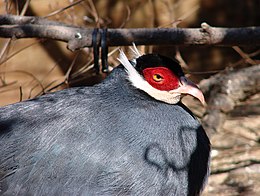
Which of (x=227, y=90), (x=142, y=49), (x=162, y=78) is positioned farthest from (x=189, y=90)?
(x=142, y=49)

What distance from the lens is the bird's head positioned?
330 centimetres

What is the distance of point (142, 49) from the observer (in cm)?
521

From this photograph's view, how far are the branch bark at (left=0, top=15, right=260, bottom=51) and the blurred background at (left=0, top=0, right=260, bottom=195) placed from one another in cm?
138

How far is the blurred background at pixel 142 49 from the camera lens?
532 centimetres

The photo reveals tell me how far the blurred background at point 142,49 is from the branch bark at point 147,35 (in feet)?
4.54

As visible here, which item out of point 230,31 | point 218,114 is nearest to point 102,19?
point 218,114

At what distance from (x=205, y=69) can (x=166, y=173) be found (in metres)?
3.03

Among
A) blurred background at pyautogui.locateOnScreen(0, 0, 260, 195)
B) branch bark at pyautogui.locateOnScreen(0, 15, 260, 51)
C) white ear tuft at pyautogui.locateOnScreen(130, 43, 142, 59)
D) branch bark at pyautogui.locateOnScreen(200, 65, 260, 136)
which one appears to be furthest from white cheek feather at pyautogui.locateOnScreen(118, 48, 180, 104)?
blurred background at pyautogui.locateOnScreen(0, 0, 260, 195)

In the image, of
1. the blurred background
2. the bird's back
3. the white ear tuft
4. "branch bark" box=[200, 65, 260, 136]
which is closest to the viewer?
the bird's back

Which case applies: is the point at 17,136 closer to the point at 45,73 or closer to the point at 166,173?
the point at 166,173

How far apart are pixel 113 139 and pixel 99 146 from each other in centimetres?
8

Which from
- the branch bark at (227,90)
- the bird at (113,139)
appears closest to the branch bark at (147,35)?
the bird at (113,139)

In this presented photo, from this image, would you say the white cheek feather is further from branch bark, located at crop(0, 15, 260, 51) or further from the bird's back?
branch bark, located at crop(0, 15, 260, 51)

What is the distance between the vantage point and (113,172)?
2938 millimetres
